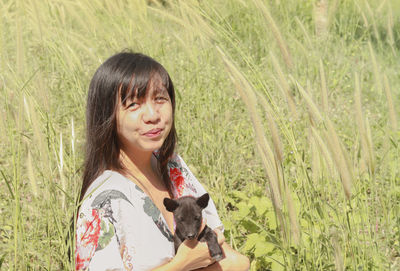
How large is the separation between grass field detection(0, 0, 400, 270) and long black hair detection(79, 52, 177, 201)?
11 centimetres

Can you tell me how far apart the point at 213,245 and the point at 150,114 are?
1.83 ft

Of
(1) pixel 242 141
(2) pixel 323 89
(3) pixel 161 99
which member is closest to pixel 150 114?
(3) pixel 161 99

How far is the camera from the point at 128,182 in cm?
170

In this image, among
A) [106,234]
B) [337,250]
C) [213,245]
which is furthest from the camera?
[213,245]

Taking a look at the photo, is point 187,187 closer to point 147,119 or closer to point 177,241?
point 177,241

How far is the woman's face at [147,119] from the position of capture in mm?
1711

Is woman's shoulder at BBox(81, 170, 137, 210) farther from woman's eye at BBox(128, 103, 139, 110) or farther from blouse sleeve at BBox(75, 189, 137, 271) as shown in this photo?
woman's eye at BBox(128, 103, 139, 110)

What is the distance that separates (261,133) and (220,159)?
1589mm

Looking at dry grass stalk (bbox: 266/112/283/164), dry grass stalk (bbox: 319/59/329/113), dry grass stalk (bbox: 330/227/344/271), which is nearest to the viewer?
dry grass stalk (bbox: 330/227/344/271)

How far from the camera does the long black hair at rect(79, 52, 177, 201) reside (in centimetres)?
174

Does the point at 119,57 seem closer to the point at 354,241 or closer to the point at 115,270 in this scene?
the point at 115,270

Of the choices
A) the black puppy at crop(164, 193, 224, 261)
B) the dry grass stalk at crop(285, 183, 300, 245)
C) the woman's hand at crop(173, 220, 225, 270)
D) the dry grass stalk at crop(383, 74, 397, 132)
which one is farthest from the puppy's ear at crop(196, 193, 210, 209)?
the dry grass stalk at crop(383, 74, 397, 132)

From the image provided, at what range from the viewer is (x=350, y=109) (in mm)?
4086

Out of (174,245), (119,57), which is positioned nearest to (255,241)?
(174,245)
